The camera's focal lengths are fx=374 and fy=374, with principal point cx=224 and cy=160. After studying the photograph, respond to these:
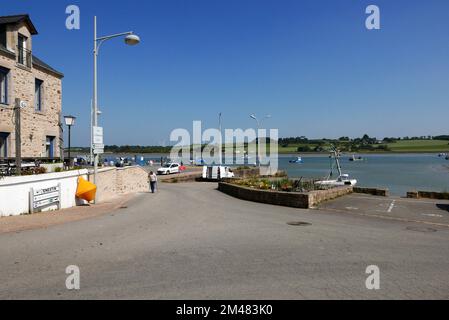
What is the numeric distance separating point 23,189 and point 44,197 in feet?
3.74

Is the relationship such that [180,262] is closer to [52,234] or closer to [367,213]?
[52,234]

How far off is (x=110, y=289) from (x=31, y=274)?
1.72m

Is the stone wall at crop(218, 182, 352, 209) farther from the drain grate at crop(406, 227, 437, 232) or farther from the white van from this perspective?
the white van

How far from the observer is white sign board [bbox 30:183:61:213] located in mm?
13172

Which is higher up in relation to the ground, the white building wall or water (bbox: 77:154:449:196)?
the white building wall

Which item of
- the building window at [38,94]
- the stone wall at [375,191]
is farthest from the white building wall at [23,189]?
the stone wall at [375,191]

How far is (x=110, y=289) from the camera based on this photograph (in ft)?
18.7

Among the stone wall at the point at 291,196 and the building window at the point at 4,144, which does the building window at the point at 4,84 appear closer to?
the building window at the point at 4,144

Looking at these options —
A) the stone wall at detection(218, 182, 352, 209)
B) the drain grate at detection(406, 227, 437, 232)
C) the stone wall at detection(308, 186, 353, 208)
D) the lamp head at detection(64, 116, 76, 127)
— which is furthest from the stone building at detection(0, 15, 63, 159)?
the drain grate at detection(406, 227, 437, 232)

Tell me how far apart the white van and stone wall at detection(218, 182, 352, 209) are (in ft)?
63.7

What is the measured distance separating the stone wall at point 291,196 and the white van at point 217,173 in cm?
1941

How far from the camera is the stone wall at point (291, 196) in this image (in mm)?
16594
